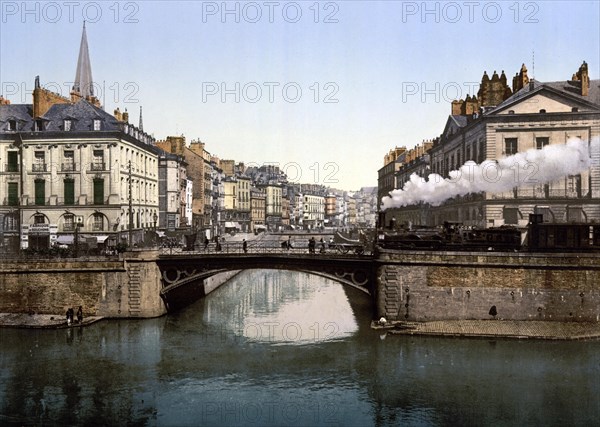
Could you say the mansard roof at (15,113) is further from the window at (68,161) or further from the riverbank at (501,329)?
the riverbank at (501,329)

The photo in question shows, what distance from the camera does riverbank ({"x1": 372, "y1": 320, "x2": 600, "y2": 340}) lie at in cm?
3547

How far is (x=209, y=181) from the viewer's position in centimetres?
10169

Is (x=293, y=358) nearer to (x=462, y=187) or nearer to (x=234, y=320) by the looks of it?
(x=234, y=320)

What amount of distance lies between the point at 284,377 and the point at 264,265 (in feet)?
47.1

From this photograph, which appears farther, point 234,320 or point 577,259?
point 234,320

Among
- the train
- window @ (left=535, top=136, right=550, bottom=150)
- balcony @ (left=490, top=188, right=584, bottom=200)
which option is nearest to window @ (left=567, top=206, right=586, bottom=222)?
balcony @ (left=490, top=188, right=584, bottom=200)

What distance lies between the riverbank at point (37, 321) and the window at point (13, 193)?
709 inches

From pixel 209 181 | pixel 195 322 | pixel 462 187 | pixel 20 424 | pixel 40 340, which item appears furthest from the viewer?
pixel 209 181

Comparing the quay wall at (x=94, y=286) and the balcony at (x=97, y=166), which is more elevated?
the balcony at (x=97, y=166)

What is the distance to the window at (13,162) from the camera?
189ft

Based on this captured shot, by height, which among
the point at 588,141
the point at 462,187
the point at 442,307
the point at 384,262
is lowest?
the point at 442,307

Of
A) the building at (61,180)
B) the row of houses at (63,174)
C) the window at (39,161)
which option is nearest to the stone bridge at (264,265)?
the row of houses at (63,174)

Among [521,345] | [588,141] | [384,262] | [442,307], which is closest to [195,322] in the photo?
[384,262]

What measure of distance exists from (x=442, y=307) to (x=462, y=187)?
1666 centimetres
